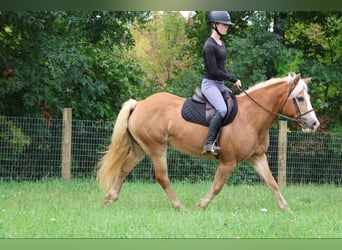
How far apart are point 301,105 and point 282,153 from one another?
3.78 metres

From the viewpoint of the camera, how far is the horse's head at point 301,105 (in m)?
6.87

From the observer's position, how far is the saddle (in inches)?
272

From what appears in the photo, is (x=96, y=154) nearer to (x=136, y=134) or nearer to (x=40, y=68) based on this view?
(x=40, y=68)

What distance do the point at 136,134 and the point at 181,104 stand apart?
563 millimetres

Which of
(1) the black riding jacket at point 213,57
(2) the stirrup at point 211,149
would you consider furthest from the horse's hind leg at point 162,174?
(1) the black riding jacket at point 213,57

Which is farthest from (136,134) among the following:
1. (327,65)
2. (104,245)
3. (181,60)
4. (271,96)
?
(181,60)

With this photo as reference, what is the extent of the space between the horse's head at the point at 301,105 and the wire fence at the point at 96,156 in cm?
377

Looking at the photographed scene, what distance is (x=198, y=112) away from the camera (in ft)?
23.1

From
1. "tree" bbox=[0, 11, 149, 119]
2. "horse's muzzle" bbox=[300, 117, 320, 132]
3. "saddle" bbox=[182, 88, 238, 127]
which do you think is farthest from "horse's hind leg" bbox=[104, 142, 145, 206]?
"tree" bbox=[0, 11, 149, 119]

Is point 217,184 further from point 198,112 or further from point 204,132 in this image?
point 198,112

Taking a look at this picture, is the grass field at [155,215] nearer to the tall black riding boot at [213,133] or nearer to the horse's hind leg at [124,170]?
the horse's hind leg at [124,170]

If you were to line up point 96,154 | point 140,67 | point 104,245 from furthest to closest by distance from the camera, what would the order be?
point 140,67
point 96,154
point 104,245

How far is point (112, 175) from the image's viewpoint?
284 inches

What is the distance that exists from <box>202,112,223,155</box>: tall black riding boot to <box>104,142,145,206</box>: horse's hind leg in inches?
33.6
